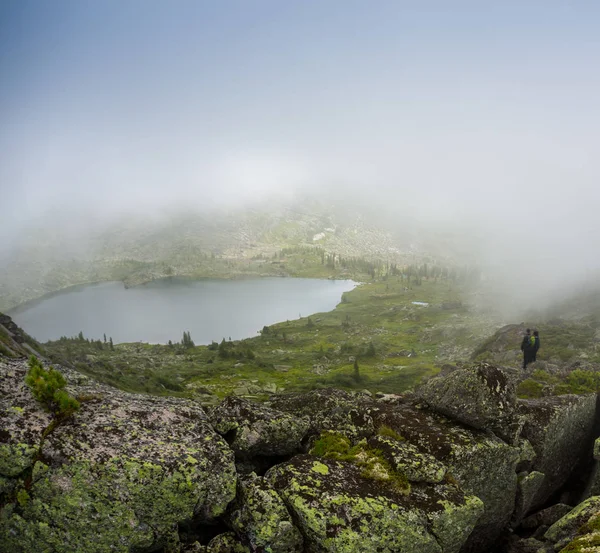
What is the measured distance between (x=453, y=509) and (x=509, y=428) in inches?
227

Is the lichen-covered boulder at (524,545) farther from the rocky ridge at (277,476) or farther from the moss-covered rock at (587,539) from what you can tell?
the moss-covered rock at (587,539)

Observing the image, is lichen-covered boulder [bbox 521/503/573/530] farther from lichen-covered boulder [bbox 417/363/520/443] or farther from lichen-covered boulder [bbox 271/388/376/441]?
lichen-covered boulder [bbox 271/388/376/441]

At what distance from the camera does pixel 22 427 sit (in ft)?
38.0

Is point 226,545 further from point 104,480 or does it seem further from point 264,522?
point 104,480

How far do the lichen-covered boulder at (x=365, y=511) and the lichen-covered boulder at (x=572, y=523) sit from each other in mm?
3204

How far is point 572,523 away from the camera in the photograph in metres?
13.5

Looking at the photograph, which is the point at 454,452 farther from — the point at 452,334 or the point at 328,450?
the point at 452,334

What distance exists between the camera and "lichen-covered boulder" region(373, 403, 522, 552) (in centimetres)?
1507

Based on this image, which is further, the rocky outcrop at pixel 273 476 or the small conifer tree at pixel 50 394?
the small conifer tree at pixel 50 394

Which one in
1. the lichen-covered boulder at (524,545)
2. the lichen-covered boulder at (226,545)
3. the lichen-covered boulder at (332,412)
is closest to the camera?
the lichen-covered boulder at (226,545)

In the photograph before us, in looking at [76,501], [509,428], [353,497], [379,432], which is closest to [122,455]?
[76,501]

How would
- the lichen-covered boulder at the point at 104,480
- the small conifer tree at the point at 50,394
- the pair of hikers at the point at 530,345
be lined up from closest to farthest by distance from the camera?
the lichen-covered boulder at the point at 104,480, the small conifer tree at the point at 50,394, the pair of hikers at the point at 530,345

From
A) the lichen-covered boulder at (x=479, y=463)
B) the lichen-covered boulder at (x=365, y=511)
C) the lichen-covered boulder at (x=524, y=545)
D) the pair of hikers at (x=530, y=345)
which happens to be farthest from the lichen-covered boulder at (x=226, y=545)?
the pair of hikers at (x=530, y=345)

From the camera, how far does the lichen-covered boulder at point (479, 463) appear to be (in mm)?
15070
